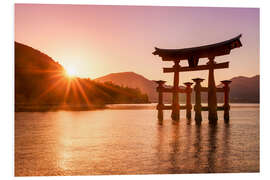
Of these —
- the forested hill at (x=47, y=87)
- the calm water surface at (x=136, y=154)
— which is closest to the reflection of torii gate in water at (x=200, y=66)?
the calm water surface at (x=136, y=154)

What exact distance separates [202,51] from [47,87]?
28252 mm

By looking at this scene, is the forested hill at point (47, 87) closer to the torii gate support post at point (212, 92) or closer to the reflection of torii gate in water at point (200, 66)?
the reflection of torii gate in water at point (200, 66)

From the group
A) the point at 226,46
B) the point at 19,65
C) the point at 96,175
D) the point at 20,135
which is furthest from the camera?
the point at 19,65

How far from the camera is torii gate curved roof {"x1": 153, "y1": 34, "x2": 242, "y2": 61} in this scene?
964 cm

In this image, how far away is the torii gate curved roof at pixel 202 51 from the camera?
9.64 meters

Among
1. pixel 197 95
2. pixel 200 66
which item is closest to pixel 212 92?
pixel 197 95

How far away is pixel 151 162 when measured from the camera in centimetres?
571

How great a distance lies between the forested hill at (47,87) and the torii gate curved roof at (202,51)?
677 inches

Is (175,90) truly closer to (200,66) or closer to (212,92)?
(200,66)

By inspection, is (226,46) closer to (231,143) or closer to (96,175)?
(231,143)

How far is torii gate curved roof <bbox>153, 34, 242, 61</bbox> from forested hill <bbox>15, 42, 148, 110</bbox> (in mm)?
17190
